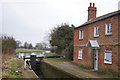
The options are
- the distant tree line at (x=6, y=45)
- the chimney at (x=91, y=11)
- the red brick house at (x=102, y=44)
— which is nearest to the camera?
the red brick house at (x=102, y=44)

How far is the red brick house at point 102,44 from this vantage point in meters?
10.7

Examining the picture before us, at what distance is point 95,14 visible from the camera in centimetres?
1912

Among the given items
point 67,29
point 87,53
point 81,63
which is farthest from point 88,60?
point 67,29

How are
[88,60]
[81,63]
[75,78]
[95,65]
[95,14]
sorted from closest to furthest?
1. [75,78]
2. [95,65]
3. [88,60]
4. [81,63]
5. [95,14]

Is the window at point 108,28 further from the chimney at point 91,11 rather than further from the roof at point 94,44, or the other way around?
the chimney at point 91,11

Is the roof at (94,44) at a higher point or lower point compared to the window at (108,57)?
higher

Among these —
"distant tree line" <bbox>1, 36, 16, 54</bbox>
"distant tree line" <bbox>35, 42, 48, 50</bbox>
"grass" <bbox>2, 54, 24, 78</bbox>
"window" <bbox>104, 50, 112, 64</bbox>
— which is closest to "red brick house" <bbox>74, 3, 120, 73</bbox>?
"window" <bbox>104, 50, 112, 64</bbox>

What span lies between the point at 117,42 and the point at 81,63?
6.94 m

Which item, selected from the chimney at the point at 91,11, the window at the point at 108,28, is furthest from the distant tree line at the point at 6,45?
the window at the point at 108,28

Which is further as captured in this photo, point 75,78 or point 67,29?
point 67,29

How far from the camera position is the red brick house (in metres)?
10.7

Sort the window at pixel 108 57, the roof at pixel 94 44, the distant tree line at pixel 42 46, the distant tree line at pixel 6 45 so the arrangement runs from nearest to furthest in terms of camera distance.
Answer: the window at pixel 108 57 → the roof at pixel 94 44 → the distant tree line at pixel 6 45 → the distant tree line at pixel 42 46

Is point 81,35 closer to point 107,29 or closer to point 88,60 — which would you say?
point 88,60

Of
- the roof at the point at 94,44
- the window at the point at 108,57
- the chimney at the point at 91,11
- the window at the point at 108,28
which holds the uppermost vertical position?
the chimney at the point at 91,11
